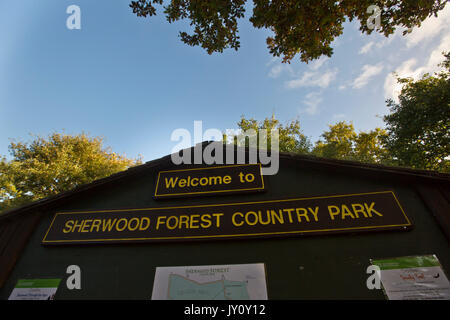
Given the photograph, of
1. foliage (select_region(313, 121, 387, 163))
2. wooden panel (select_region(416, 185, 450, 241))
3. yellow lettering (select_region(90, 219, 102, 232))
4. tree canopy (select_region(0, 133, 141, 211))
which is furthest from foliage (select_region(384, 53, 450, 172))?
tree canopy (select_region(0, 133, 141, 211))

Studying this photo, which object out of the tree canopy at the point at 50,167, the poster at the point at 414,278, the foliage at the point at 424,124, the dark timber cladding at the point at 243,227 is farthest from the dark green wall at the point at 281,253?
the tree canopy at the point at 50,167

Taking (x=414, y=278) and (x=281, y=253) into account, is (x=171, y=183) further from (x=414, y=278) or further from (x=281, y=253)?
(x=414, y=278)

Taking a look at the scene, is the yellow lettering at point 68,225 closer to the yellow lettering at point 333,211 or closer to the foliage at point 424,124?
the yellow lettering at point 333,211

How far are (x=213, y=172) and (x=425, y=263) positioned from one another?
487cm

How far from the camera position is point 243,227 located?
443 centimetres

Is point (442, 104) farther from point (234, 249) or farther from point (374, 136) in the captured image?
point (234, 249)

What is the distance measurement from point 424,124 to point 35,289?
23498 mm

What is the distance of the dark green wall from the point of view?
369 cm

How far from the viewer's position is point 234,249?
14.1 feet

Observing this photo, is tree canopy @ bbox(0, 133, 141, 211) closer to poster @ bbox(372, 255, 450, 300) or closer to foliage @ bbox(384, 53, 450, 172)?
poster @ bbox(372, 255, 450, 300)

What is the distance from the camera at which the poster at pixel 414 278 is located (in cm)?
329

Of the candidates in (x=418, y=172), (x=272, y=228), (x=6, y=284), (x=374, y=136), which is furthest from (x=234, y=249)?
(x=374, y=136)

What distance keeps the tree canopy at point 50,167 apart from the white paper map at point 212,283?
2182cm

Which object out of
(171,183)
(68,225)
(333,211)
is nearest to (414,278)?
(333,211)
